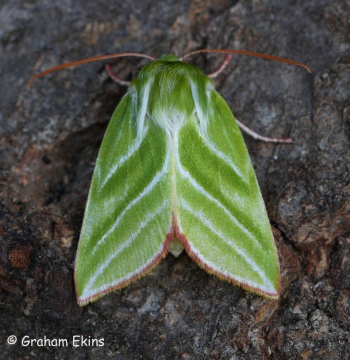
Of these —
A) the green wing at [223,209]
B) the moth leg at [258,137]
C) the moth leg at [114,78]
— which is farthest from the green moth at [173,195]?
the moth leg at [114,78]

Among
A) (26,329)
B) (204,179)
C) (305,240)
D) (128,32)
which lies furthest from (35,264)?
(128,32)

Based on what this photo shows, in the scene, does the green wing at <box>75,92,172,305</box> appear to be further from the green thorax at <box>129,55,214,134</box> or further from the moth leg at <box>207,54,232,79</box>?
the moth leg at <box>207,54,232,79</box>

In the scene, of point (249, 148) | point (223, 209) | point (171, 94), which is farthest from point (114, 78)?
point (223, 209)

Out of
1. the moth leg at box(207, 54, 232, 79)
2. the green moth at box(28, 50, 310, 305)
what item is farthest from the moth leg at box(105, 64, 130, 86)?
the moth leg at box(207, 54, 232, 79)

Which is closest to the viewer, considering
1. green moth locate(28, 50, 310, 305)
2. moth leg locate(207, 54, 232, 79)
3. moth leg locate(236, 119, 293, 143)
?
green moth locate(28, 50, 310, 305)

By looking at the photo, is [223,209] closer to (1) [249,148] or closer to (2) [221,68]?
(1) [249,148]
